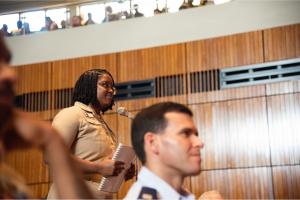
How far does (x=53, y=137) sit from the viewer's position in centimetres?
116

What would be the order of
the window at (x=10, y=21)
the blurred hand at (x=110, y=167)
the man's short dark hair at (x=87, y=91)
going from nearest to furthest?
the blurred hand at (x=110, y=167) → the man's short dark hair at (x=87, y=91) → the window at (x=10, y=21)

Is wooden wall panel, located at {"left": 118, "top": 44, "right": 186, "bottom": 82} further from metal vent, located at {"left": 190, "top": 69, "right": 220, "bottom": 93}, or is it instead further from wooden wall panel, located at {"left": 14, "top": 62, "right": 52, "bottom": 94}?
wooden wall panel, located at {"left": 14, "top": 62, "right": 52, "bottom": 94}

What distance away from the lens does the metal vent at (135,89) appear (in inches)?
254

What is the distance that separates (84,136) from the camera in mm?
2764

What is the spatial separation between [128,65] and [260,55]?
1.60 metres

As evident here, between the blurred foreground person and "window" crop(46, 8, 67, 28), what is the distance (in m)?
6.30

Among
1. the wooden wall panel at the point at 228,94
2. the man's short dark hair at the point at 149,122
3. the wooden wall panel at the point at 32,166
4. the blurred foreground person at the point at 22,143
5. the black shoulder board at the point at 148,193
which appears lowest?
the black shoulder board at the point at 148,193

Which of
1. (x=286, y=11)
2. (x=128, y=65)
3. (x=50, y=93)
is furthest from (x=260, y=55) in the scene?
(x=50, y=93)

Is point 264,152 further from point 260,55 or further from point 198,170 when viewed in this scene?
point 198,170

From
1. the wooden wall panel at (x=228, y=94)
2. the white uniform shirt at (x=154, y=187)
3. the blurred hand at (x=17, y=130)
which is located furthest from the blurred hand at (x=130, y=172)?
the wooden wall panel at (x=228, y=94)

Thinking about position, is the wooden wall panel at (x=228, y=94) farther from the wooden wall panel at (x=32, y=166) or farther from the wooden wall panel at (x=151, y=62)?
the wooden wall panel at (x=32, y=166)

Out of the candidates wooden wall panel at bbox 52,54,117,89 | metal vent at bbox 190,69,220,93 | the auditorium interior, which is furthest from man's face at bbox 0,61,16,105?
wooden wall panel at bbox 52,54,117,89

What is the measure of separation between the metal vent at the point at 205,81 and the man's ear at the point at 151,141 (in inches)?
171

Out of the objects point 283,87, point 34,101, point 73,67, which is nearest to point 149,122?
point 283,87
